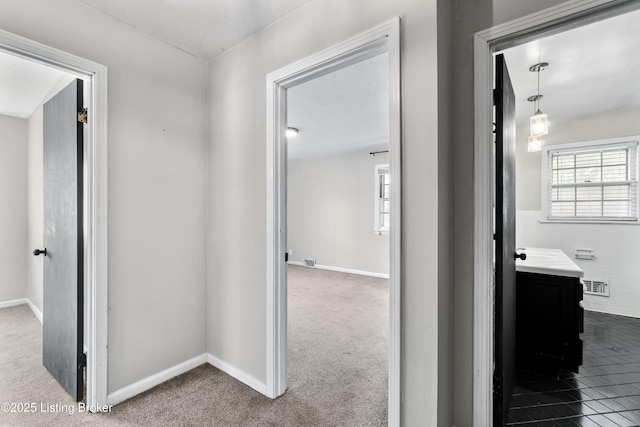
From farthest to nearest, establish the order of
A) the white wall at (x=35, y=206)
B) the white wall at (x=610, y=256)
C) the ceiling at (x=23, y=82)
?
the white wall at (x=610, y=256) → the white wall at (x=35, y=206) → the ceiling at (x=23, y=82)

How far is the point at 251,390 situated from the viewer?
6.66 ft

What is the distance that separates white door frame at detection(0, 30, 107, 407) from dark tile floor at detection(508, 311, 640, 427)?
8.53 ft

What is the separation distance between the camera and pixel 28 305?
3.76 meters

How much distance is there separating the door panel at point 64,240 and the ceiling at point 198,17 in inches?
22.7

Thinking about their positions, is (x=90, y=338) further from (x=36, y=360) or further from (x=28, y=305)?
(x=28, y=305)

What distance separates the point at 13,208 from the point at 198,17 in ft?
12.7

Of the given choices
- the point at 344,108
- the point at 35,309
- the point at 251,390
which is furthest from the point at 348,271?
the point at 35,309

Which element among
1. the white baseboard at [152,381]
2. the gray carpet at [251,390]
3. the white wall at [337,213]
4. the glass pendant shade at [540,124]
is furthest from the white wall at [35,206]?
the glass pendant shade at [540,124]

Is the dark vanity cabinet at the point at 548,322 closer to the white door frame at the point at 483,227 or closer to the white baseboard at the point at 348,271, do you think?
the white door frame at the point at 483,227

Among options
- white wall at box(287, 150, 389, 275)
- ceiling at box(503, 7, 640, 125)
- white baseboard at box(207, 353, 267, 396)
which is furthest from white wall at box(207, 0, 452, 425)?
white wall at box(287, 150, 389, 275)

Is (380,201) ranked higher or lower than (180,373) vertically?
higher

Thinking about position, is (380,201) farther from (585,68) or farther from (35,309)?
(35,309)

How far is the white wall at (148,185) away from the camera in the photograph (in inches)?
72.4

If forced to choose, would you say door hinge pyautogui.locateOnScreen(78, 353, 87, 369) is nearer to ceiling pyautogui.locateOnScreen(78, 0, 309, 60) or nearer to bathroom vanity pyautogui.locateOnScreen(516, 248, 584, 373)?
ceiling pyautogui.locateOnScreen(78, 0, 309, 60)
